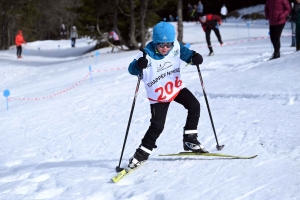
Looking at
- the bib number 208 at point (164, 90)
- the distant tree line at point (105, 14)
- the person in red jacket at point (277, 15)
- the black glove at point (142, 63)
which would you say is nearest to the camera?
the black glove at point (142, 63)

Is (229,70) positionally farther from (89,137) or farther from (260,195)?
(260,195)

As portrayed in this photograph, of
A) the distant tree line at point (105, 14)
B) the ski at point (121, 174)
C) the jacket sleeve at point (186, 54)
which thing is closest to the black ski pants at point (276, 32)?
the jacket sleeve at point (186, 54)

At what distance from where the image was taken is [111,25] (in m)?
27.9

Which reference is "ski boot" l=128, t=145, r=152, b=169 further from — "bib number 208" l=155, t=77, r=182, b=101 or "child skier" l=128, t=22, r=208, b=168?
"bib number 208" l=155, t=77, r=182, b=101

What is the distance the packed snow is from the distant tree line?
10467 millimetres

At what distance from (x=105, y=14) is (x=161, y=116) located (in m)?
23.4

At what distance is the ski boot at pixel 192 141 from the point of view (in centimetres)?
499

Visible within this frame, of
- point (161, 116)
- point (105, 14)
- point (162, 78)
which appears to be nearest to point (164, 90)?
point (162, 78)

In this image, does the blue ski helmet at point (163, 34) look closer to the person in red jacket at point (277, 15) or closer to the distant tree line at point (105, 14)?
the person in red jacket at point (277, 15)

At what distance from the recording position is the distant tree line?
2289 centimetres

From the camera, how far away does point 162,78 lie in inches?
188

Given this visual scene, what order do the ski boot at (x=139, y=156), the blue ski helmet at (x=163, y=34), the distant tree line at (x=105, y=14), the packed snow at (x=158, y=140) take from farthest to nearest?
the distant tree line at (x=105, y=14), the ski boot at (x=139, y=156), the blue ski helmet at (x=163, y=34), the packed snow at (x=158, y=140)

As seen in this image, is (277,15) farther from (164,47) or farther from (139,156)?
(139,156)

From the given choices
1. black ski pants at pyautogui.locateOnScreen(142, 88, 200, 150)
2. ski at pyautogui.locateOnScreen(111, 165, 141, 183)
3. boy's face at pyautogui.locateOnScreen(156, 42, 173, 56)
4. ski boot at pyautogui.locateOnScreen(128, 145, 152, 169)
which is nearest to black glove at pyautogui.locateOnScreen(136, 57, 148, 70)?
boy's face at pyautogui.locateOnScreen(156, 42, 173, 56)
